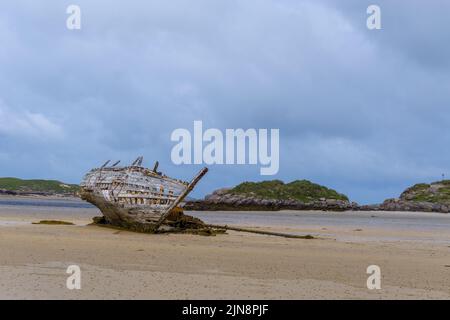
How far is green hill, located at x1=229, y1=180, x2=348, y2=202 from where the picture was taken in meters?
116

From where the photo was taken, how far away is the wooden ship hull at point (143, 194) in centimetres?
2319

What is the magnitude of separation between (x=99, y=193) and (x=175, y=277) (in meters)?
15.2

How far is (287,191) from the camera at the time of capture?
393ft

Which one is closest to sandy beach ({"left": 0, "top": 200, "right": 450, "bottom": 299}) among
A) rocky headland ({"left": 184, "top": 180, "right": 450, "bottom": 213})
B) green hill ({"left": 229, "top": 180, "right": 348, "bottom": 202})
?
rocky headland ({"left": 184, "top": 180, "right": 450, "bottom": 213})

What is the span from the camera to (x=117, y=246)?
16672mm

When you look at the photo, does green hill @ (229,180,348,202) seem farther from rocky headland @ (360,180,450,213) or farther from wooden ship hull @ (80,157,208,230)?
wooden ship hull @ (80,157,208,230)

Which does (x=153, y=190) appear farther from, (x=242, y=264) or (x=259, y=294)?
(x=259, y=294)

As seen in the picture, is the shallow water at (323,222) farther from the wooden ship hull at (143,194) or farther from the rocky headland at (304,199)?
the rocky headland at (304,199)

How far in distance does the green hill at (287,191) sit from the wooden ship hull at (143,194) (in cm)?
8893

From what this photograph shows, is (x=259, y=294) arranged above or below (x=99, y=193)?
below

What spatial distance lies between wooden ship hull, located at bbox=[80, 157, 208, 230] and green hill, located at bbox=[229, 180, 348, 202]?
88934 mm

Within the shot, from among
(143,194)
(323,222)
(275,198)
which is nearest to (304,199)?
(275,198)
